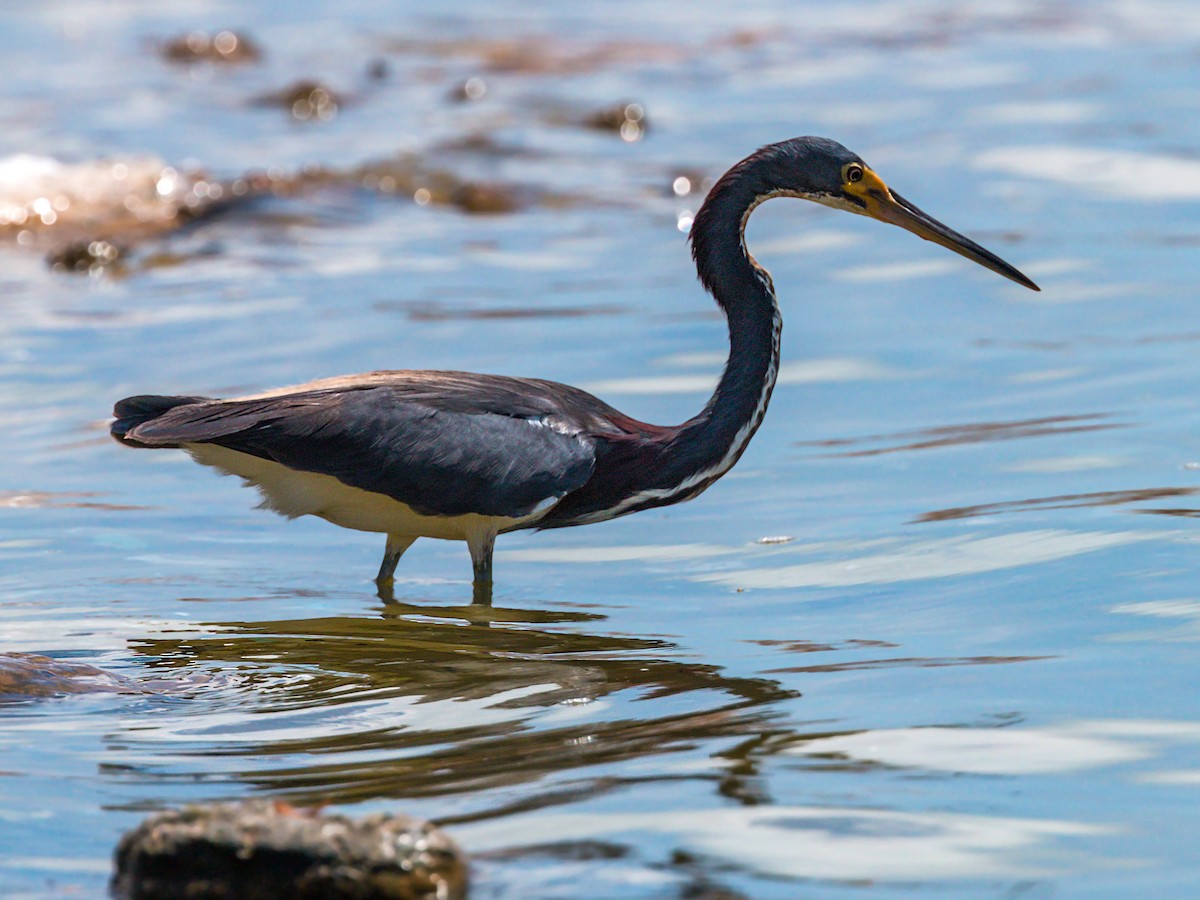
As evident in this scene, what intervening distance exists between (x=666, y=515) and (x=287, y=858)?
16.1 feet

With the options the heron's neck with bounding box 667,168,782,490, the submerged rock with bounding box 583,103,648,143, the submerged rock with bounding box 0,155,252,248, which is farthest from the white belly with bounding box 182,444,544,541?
the submerged rock with bounding box 583,103,648,143

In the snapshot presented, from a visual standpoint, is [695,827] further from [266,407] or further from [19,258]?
[19,258]

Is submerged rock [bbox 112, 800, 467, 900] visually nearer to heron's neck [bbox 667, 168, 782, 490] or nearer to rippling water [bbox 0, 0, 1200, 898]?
rippling water [bbox 0, 0, 1200, 898]

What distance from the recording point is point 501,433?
287 inches

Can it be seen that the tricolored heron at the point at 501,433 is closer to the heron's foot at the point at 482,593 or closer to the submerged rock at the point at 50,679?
the heron's foot at the point at 482,593

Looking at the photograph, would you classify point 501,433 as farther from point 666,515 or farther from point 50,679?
point 50,679

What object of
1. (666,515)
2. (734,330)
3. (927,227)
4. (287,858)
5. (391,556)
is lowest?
(287,858)

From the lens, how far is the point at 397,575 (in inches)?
314

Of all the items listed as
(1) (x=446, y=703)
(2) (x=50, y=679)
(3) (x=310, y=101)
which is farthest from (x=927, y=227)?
(3) (x=310, y=101)

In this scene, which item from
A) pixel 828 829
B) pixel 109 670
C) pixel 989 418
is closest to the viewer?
pixel 828 829

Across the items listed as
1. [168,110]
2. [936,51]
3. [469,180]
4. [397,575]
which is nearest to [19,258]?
[469,180]

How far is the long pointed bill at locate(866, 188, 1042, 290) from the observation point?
7836mm

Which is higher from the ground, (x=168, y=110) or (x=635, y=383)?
(x=168, y=110)

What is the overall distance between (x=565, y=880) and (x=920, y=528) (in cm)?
399
